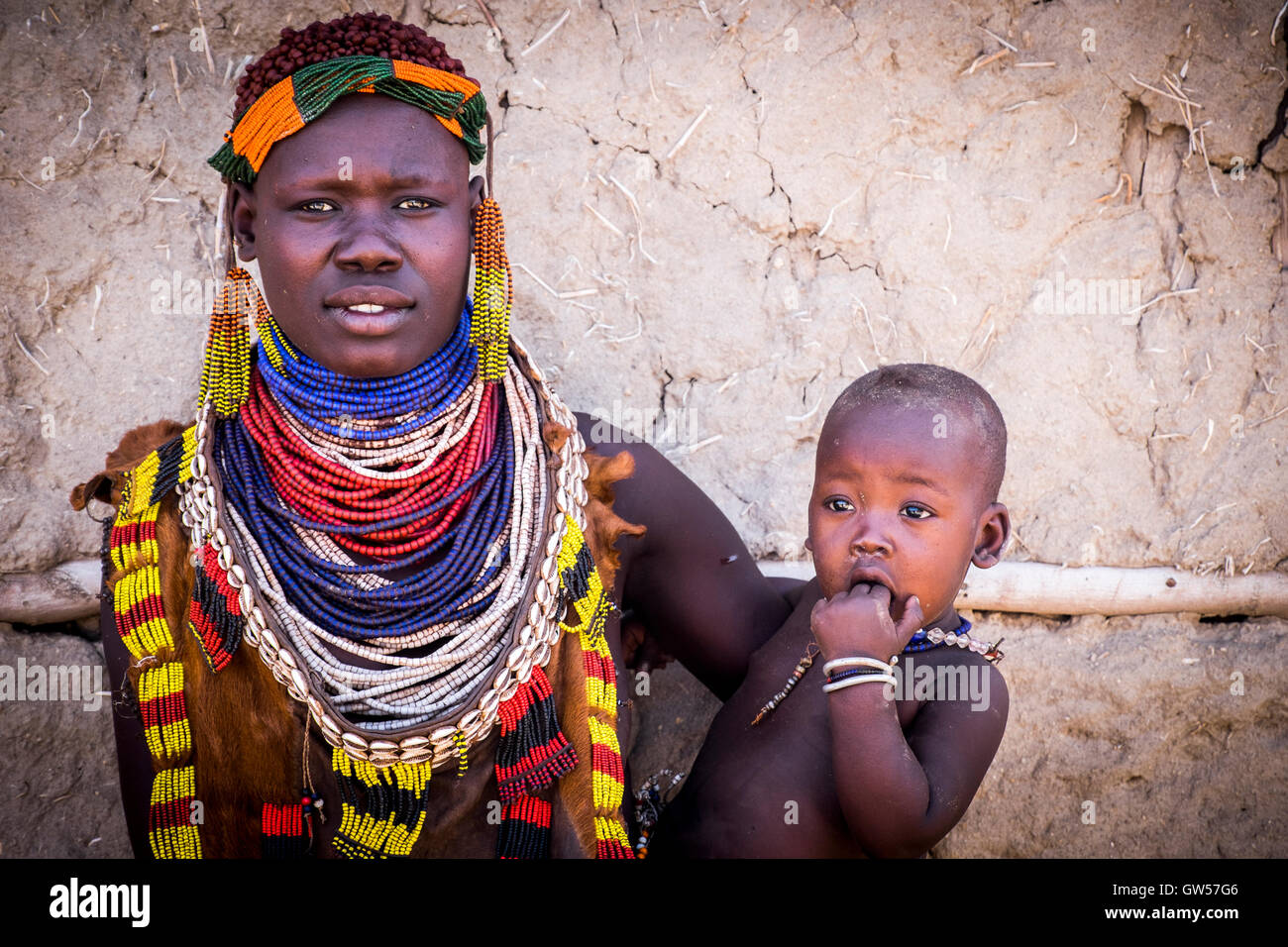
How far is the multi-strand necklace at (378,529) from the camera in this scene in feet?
7.89

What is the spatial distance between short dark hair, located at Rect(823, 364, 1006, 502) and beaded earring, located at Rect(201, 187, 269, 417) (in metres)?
1.21

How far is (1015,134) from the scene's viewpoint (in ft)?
10.6

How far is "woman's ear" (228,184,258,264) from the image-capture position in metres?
2.50

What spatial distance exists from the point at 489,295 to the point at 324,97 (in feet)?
1.62

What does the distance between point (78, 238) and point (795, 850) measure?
7.67ft

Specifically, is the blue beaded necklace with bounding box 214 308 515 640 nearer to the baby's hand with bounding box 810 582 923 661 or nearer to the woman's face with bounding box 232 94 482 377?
the woman's face with bounding box 232 94 482 377

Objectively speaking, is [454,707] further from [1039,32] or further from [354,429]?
[1039,32]

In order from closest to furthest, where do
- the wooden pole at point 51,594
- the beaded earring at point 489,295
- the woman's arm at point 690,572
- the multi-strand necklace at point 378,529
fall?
the multi-strand necklace at point 378,529 → the beaded earring at point 489,295 → the woman's arm at point 690,572 → the wooden pole at point 51,594

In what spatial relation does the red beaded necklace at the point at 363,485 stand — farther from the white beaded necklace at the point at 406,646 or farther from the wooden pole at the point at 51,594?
the wooden pole at the point at 51,594

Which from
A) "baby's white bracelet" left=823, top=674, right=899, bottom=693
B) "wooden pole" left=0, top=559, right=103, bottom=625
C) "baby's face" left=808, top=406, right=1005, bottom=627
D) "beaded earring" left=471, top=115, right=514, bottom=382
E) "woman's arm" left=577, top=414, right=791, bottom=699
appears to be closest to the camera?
"baby's white bracelet" left=823, top=674, right=899, bottom=693

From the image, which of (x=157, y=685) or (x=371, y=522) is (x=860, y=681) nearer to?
(x=371, y=522)

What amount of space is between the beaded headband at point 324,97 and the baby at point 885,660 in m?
1.00

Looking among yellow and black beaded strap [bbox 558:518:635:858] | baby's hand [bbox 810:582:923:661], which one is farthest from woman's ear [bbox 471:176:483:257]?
baby's hand [bbox 810:582:923:661]

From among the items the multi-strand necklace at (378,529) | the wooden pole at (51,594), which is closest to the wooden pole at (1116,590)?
the multi-strand necklace at (378,529)
